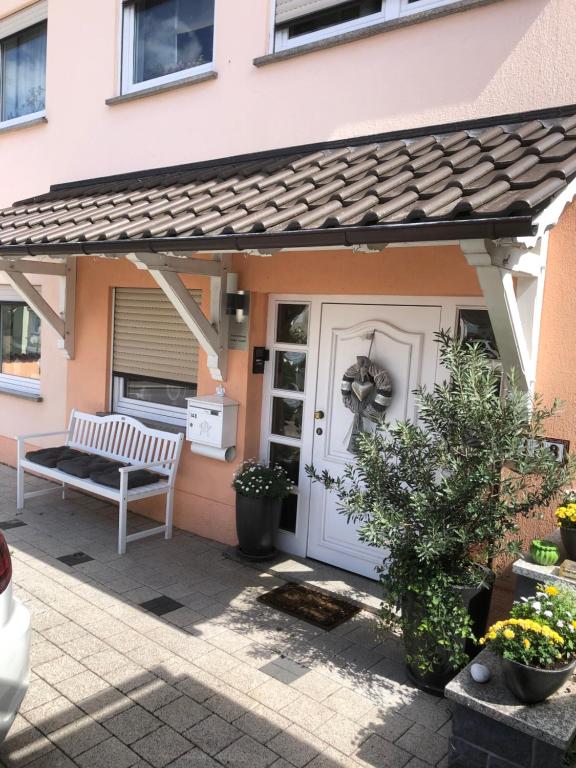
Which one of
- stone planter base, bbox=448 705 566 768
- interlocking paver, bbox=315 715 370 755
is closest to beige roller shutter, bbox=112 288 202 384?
interlocking paver, bbox=315 715 370 755

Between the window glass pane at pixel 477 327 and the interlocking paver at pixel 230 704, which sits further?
the window glass pane at pixel 477 327

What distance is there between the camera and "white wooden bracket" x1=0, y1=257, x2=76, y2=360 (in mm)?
6605

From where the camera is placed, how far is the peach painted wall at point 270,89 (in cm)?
422

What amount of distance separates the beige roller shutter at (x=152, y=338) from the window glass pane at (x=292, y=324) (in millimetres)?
951

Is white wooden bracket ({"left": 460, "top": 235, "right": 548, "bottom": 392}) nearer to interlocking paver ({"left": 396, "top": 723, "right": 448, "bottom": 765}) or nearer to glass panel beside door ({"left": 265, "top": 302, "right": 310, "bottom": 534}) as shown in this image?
interlocking paver ({"left": 396, "top": 723, "right": 448, "bottom": 765})

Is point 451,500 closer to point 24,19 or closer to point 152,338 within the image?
point 152,338

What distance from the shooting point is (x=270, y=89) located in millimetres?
5605

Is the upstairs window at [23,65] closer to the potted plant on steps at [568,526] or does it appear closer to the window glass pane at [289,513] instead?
the window glass pane at [289,513]

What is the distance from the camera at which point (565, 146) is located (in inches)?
142

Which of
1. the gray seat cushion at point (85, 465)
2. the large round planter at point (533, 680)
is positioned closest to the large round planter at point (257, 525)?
the gray seat cushion at point (85, 465)

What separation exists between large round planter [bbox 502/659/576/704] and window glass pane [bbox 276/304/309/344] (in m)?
3.34

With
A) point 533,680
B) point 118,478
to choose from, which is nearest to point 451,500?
point 533,680

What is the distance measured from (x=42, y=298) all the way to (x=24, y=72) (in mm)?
3699

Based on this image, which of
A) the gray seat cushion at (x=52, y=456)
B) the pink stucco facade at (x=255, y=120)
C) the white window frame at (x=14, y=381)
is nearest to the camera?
the pink stucco facade at (x=255, y=120)
